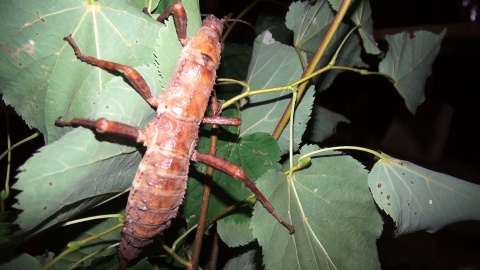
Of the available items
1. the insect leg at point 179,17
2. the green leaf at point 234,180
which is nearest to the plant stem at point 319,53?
the green leaf at point 234,180

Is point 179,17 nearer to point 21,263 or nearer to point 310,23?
point 310,23

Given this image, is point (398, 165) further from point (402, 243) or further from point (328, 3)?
point (402, 243)

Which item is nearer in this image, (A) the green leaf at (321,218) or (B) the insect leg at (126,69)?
(B) the insect leg at (126,69)

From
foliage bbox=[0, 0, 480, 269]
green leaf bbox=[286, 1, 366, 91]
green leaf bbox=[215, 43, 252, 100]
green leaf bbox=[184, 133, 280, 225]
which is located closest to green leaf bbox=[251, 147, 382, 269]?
foliage bbox=[0, 0, 480, 269]

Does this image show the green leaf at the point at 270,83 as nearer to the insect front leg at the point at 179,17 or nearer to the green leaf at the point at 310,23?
the green leaf at the point at 310,23

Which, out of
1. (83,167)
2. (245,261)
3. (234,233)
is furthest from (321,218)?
(83,167)

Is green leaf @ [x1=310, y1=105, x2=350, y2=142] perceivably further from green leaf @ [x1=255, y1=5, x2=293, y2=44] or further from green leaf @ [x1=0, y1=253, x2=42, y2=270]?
green leaf @ [x1=0, y1=253, x2=42, y2=270]
